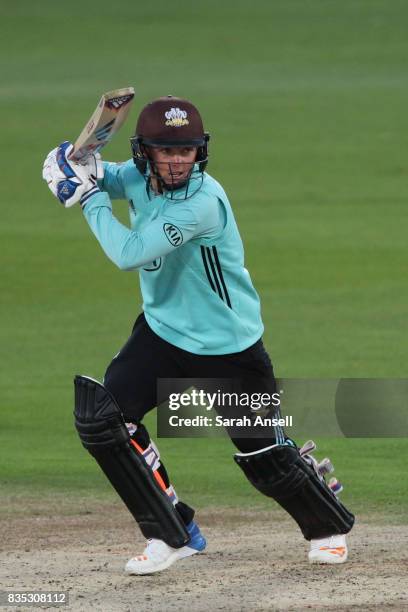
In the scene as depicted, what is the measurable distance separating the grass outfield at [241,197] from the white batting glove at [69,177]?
2.22 meters

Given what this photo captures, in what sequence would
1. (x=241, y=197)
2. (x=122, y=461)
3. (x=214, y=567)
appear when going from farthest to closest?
1. (x=241, y=197)
2. (x=214, y=567)
3. (x=122, y=461)

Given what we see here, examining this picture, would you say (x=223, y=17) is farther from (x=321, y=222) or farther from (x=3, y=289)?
(x=3, y=289)

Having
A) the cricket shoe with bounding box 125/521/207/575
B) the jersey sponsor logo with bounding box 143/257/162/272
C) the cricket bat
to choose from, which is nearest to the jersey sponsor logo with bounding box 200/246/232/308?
the jersey sponsor logo with bounding box 143/257/162/272

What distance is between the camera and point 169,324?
20.1 feet

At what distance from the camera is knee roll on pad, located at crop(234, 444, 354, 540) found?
6.22 metres

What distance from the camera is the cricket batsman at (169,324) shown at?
6043 mm

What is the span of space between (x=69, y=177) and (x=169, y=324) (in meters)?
0.70

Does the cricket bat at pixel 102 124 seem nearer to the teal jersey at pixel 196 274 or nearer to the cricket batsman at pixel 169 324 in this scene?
the cricket batsman at pixel 169 324

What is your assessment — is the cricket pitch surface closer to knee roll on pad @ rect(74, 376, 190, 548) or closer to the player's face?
knee roll on pad @ rect(74, 376, 190, 548)

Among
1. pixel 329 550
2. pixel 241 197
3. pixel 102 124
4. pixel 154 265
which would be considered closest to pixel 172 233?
pixel 154 265

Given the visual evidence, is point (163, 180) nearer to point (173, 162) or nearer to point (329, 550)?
point (173, 162)

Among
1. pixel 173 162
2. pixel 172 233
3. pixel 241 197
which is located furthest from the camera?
pixel 241 197

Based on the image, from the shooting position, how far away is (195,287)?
6109 mm

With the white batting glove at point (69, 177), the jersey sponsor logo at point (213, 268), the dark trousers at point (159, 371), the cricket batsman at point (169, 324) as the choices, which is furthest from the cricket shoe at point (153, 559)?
the white batting glove at point (69, 177)
